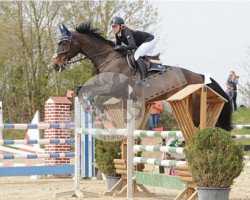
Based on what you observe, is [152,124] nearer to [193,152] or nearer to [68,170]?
[68,170]

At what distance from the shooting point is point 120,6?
2373cm

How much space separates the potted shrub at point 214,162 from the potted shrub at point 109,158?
2239 mm

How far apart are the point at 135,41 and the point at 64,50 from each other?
1.05 meters

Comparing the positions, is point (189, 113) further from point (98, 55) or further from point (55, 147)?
point (55, 147)

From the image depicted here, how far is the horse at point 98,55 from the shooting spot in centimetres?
1005

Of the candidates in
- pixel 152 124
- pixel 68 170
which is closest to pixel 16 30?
pixel 152 124

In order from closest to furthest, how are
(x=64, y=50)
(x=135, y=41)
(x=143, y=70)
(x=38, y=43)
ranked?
(x=143, y=70) → (x=135, y=41) → (x=64, y=50) → (x=38, y=43)

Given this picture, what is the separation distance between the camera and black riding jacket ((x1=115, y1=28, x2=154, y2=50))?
31.9 ft

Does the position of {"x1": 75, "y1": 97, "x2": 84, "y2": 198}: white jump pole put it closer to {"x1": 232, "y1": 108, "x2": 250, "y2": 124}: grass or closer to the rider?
the rider

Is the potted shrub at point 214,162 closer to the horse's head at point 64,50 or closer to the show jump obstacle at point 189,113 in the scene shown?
the show jump obstacle at point 189,113

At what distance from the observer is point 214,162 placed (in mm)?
6160

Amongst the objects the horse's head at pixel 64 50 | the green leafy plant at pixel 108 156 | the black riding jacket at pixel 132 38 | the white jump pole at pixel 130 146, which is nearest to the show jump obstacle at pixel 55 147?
the green leafy plant at pixel 108 156

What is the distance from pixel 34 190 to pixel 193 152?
351 centimetres

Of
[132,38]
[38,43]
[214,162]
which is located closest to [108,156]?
[132,38]
